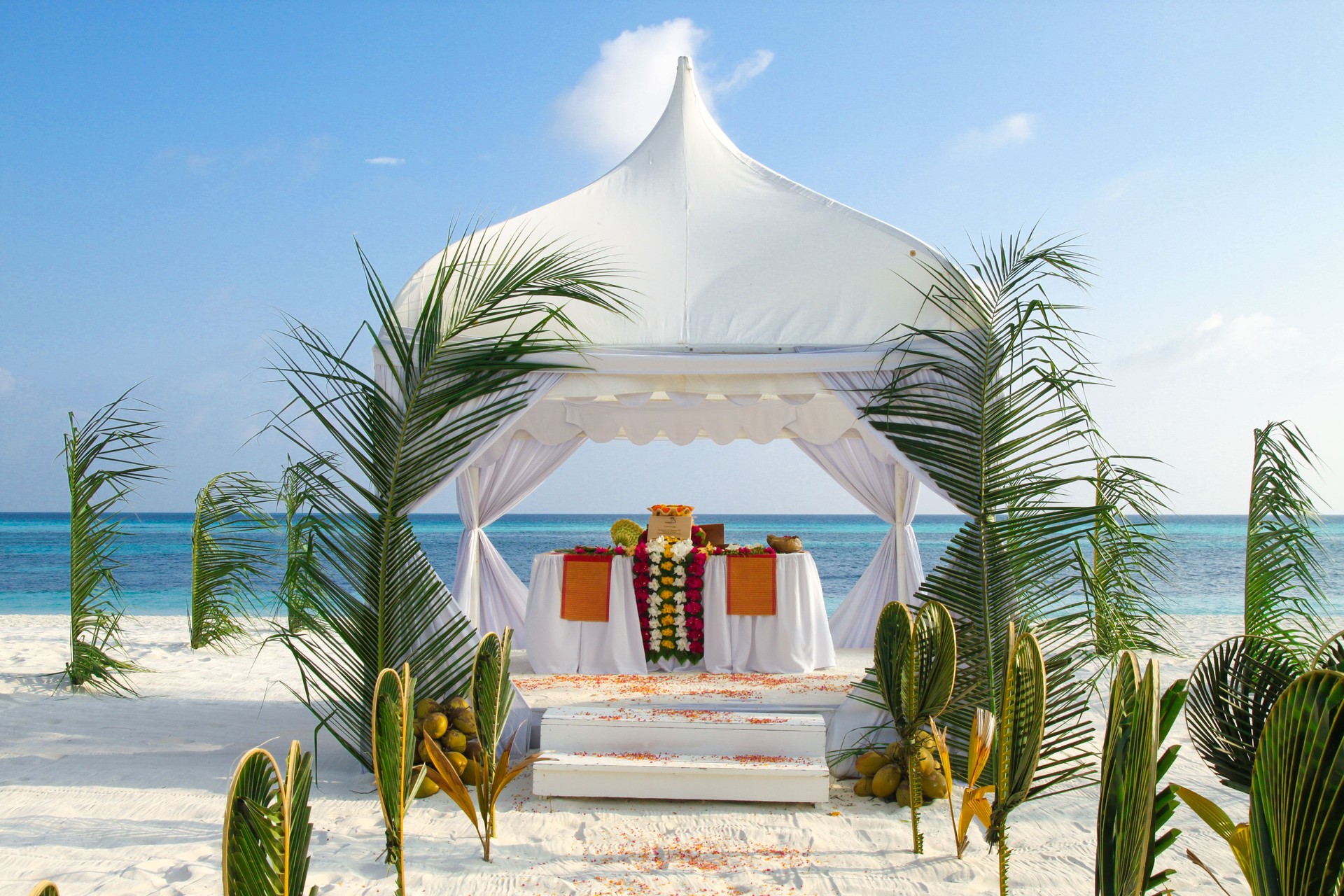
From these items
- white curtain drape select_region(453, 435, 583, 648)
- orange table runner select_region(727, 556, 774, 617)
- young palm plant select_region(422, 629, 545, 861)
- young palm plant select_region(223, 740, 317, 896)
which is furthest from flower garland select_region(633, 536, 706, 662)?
young palm plant select_region(223, 740, 317, 896)

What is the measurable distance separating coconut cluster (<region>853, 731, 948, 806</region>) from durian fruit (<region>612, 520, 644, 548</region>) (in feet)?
10.0

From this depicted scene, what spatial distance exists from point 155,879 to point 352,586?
1.85 meters

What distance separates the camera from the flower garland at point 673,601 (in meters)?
7.36

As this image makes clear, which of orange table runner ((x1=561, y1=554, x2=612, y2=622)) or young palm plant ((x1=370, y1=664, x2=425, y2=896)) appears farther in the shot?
orange table runner ((x1=561, y1=554, x2=612, y2=622))

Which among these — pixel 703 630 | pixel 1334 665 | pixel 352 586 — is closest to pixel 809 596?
pixel 703 630

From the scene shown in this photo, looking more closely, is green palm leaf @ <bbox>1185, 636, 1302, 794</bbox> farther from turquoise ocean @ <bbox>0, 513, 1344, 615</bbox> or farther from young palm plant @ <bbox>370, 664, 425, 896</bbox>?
turquoise ocean @ <bbox>0, 513, 1344, 615</bbox>

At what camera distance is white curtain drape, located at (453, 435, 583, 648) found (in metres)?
8.70

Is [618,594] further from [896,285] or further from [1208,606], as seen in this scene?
[1208,606]

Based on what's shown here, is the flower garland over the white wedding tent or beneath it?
beneath

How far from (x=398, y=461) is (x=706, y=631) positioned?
10.1ft

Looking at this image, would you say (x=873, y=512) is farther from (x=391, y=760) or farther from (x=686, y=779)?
(x=391, y=760)

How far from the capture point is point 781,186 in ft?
21.9

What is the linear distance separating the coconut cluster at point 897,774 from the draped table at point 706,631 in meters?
2.04

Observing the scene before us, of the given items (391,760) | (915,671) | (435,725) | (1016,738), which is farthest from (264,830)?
(435,725)
